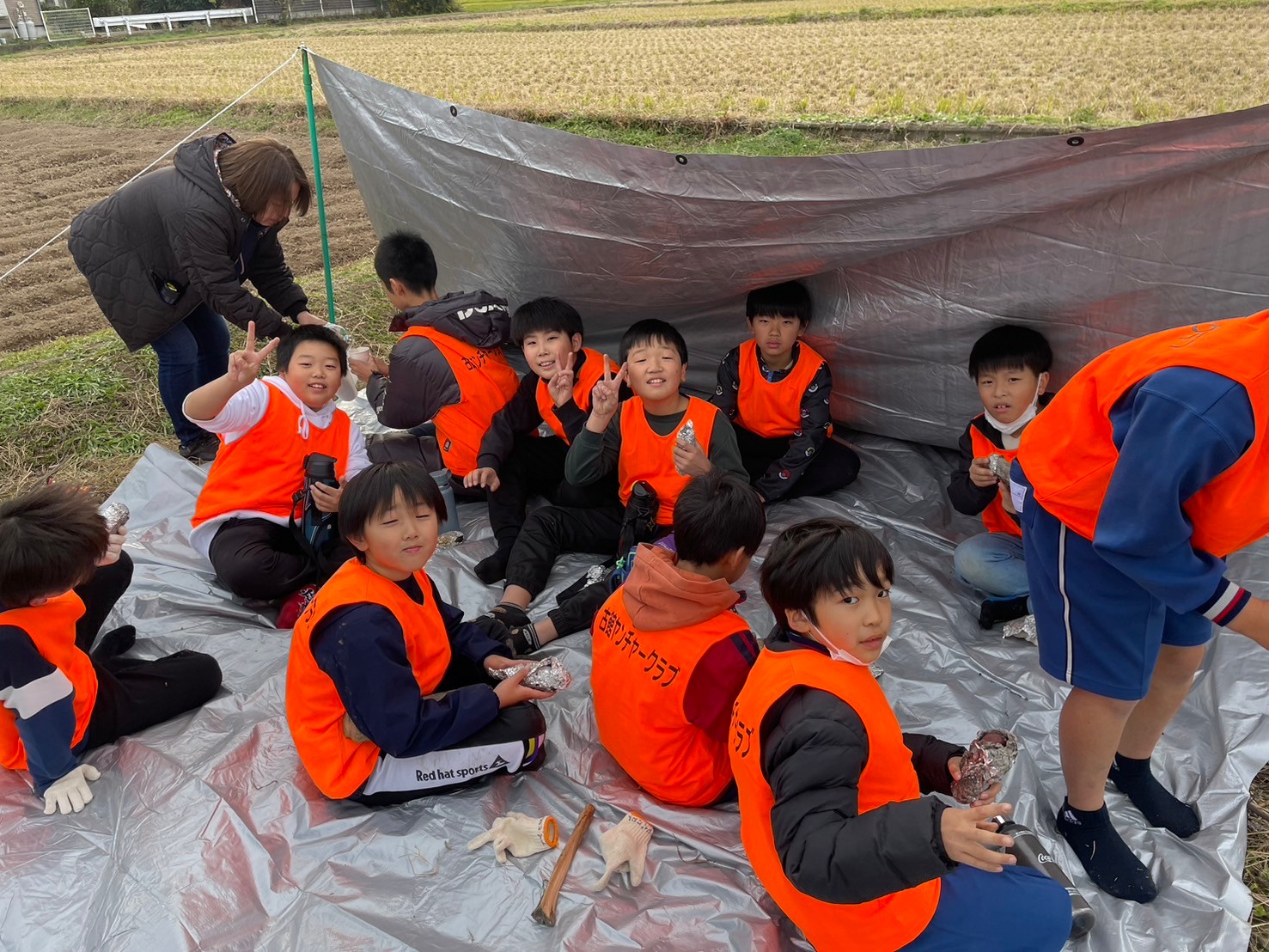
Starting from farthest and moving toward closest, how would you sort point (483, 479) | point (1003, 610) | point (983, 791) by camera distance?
point (483, 479) → point (1003, 610) → point (983, 791)

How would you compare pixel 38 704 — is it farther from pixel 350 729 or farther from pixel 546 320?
pixel 546 320

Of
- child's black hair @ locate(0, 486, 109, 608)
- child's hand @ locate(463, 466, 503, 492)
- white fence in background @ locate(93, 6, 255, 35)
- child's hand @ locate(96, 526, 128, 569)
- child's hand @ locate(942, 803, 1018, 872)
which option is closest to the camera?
child's hand @ locate(942, 803, 1018, 872)

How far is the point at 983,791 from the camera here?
5.58ft

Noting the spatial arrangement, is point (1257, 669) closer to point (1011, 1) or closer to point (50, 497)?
point (50, 497)

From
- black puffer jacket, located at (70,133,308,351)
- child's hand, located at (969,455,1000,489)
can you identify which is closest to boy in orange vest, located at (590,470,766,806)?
child's hand, located at (969,455,1000,489)

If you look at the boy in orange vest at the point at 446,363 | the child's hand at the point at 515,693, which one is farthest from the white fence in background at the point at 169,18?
the child's hand at the point at 515,693

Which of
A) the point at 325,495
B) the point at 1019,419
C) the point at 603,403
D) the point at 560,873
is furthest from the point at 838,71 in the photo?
the point at 560,873

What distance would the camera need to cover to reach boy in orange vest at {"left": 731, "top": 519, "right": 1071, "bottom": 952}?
1352 millimetres

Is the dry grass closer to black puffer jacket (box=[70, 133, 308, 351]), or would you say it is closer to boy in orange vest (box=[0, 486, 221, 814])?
black puffer jacket (box=[70, 133, 308, 351])

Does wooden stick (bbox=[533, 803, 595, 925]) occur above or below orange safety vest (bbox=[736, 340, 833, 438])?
below

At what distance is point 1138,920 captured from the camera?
1821 mm

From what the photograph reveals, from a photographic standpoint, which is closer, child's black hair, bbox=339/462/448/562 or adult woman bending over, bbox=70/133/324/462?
child's black hair, bbox=339/462/448/562

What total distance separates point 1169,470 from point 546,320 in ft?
7.42

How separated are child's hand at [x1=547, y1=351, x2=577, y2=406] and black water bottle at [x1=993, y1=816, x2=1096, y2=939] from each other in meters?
1.93
